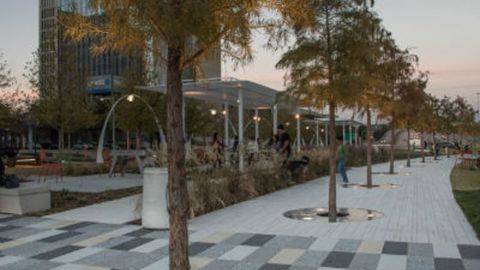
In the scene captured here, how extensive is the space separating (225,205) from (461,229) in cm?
456

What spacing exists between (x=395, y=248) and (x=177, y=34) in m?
4.40

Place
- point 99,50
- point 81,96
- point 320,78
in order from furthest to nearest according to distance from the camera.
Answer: point 81,96
point 320,78
point 99,50

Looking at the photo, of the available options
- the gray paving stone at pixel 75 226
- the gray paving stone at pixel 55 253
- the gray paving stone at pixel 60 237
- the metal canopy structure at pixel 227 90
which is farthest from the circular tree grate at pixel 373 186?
the gray paving stone at pixel 55 253

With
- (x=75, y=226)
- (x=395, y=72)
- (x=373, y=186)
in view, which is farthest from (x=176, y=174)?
(x=395, y=72)

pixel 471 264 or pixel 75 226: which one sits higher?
pixel 75 226

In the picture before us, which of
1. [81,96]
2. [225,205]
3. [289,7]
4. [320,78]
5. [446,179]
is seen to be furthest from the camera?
[81,96]

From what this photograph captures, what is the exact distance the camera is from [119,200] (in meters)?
11.8

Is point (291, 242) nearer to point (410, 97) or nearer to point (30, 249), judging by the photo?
point (30, 249)

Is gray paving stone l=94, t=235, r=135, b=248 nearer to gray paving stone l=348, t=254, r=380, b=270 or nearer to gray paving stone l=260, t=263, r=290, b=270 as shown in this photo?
gray paving stone l=260, t=263, r=290, b=270

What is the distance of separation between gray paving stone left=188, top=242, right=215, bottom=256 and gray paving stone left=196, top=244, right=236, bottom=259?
79mm

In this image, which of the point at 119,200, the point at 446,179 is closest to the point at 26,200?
the point at 119,200

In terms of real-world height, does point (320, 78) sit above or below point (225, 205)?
above

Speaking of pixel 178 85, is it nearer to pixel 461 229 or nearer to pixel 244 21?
pixel 244 21

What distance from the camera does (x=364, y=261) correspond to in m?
6.04
